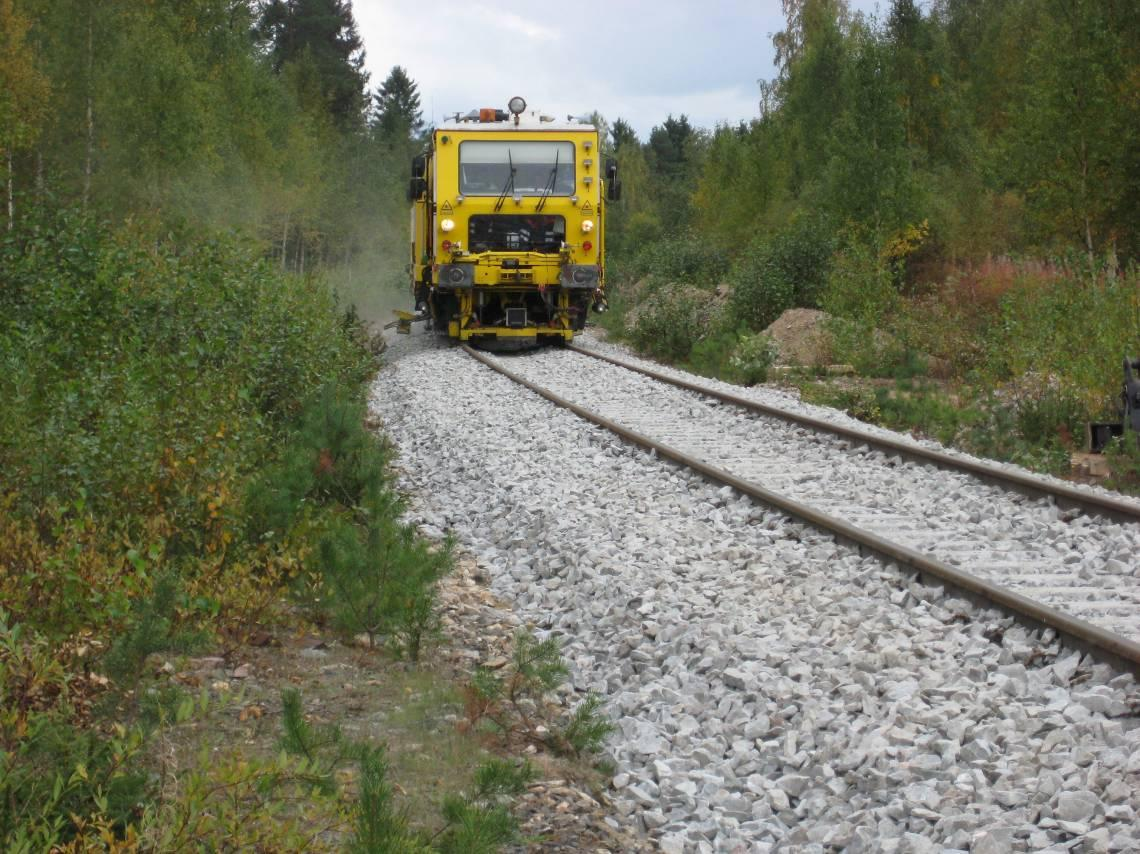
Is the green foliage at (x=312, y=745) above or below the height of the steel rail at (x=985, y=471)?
below

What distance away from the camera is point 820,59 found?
138ft

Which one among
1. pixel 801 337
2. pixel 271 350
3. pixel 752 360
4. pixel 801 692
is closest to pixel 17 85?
pixel 801 337

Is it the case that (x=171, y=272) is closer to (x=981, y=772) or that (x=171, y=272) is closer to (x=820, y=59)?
(x=981, y=772)

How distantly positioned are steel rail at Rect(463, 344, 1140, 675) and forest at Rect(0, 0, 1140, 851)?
1846mm

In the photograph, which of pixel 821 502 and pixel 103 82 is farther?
pixel 103 82

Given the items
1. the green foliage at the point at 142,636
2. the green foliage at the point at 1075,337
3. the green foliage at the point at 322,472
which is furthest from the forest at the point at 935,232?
the green foliage at the point at 142,636

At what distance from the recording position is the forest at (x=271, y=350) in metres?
3.60

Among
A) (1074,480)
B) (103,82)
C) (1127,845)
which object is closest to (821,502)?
(1074,480)

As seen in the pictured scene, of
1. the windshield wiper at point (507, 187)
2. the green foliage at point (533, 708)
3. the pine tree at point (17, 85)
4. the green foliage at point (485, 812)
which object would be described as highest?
the pine tree at point (17, 85)

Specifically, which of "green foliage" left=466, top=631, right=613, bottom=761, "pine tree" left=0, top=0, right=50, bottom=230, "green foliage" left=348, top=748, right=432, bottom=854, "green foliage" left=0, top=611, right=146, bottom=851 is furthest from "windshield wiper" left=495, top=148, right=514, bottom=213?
"green foliage" left=348, top=748, right=432, bottom=854

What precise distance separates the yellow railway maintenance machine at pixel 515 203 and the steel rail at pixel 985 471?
7.22 meters

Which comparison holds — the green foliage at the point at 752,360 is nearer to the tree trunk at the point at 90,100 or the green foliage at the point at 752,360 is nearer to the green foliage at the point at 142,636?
the green foliage at the point at 142,636

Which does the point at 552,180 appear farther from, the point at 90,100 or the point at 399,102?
the point at 399,102

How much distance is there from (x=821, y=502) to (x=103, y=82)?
96.1 ft
